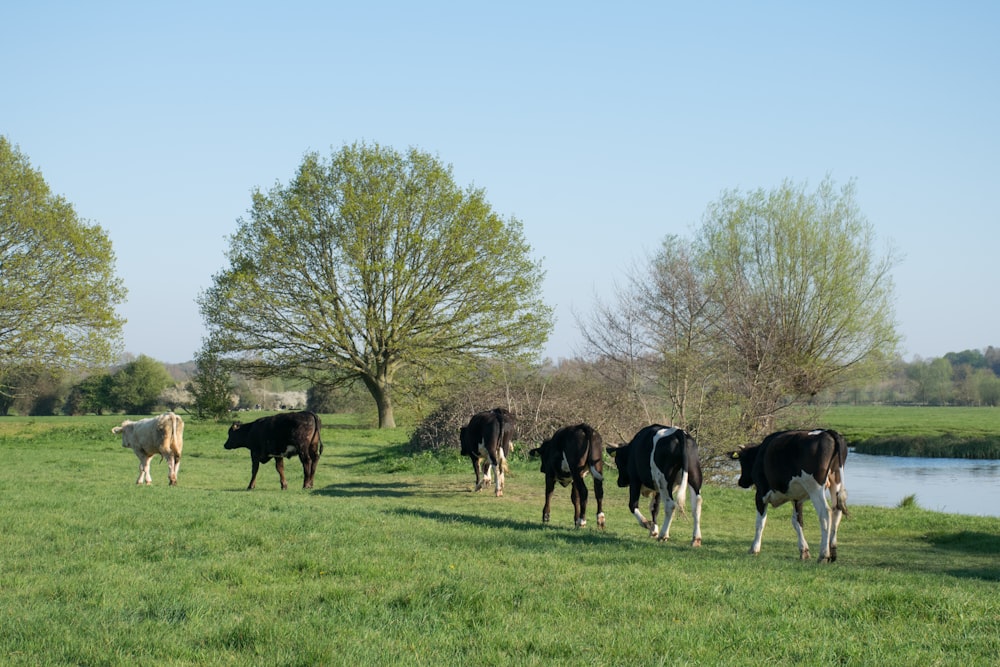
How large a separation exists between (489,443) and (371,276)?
79.0 feet

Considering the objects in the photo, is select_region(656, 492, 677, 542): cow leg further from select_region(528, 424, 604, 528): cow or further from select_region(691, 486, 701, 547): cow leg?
select_region(528, 424, 604, 528): cow

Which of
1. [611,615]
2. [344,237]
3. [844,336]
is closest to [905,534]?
[611,615]

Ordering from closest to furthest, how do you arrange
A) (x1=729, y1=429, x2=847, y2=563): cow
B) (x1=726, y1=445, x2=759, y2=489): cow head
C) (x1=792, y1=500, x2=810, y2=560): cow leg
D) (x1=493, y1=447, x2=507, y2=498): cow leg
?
A: (x1=729, y1=429, x2=847, y2=563): cow → (x1=792, y1=500, x2=810, y2=560): cow leg → (x1=726, y1=445, x2=759, y2=489): cow head → (x1=493, y1=447, x2=507, y2=498): cow leg

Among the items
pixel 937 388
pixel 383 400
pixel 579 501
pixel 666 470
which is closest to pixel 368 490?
pixel 579 501

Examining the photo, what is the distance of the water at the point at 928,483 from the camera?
2464 cm

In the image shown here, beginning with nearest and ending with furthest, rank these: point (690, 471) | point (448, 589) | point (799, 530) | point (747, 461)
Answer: point (448, 589)
point (799, 530)
point (690, 471)
point (747, 461)

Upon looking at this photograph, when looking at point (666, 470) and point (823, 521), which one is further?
point (666, 470)

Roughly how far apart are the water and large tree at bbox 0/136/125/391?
3022 centimetres

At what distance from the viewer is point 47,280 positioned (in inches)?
1423

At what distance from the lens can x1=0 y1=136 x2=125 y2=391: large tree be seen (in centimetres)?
3566

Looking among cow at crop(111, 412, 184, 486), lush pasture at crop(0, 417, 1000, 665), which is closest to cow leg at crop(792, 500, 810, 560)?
lush pasture at crop(0, 417, 1000, 665)

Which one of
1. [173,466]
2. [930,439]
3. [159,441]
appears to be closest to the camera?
[159,441]

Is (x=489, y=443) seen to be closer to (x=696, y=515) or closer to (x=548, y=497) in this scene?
(x=548, y=497)

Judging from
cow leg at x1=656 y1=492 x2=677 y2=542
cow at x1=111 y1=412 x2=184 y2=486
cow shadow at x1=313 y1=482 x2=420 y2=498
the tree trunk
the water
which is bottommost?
the water
